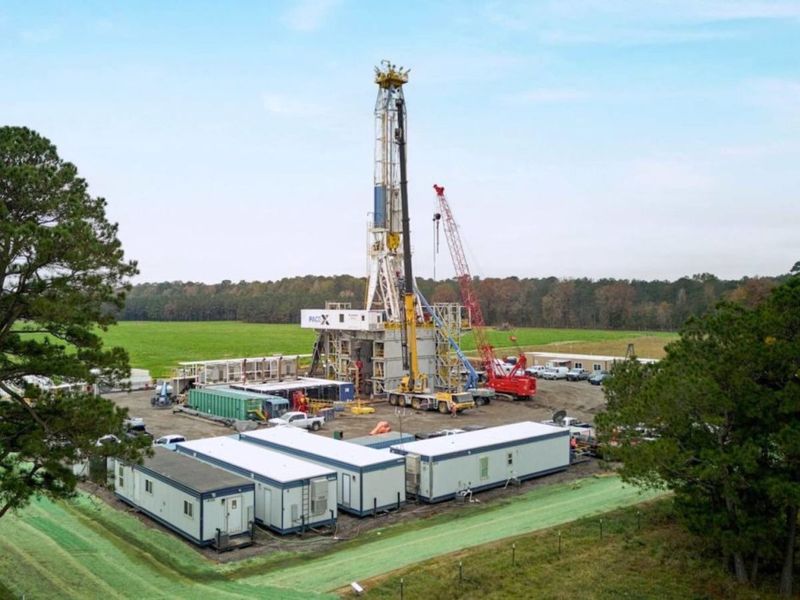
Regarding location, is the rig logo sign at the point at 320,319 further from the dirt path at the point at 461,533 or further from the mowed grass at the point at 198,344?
the dirt path at the point at 461,533

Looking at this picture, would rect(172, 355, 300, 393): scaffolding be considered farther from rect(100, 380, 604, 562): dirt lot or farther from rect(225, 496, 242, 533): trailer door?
rect(225, 496, 242, 533): trailer door

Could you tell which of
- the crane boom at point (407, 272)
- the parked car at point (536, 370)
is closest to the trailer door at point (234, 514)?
the crane boom at point (407, 272)

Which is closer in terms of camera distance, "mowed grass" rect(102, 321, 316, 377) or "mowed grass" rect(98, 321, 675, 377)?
"mowed grass" rect(102, 321, 316, 377)

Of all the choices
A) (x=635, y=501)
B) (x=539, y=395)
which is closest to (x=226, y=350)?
(x=539, y=395)

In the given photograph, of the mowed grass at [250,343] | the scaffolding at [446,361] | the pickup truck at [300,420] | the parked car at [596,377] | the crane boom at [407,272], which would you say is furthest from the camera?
the mowed grass at [250,343]

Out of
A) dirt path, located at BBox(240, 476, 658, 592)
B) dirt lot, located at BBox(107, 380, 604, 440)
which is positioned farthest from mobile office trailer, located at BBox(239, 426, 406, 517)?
dirt lot, located at BBox(107, 380, 604, 440)
